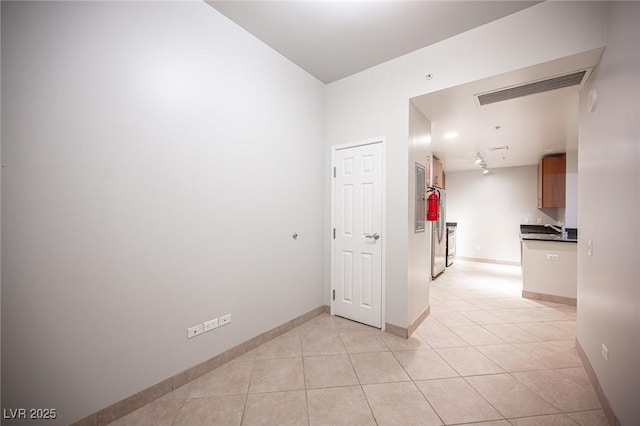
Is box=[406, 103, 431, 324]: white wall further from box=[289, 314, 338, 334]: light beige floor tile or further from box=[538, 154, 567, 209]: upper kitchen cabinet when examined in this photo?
box=[538, 154, 567, 209]: upper kitchen cabinet

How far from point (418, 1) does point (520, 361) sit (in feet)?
10.5

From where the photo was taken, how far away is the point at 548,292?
3762 mm

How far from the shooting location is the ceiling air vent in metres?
2.16

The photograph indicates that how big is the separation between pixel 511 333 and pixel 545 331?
435 mm

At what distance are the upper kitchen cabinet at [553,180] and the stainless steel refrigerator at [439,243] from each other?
270 centimetres

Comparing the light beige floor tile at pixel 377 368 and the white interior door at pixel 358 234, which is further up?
the white interior door at pixel 358 234

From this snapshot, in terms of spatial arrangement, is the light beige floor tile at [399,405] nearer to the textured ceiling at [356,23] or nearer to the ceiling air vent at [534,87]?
the ceiling air vent at [534,87]

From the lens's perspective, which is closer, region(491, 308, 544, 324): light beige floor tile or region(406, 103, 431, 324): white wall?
region(406, 103, 431, 324): white wall

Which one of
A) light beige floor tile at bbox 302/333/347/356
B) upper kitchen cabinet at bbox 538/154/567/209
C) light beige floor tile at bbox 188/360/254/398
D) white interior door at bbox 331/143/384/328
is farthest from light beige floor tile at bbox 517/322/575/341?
upper kitchen cabinet at bbox 538/154/567/209

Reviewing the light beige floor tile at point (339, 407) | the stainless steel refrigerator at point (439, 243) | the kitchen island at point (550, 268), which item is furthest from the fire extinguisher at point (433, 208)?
the light beige floor tile at point (339, 407)

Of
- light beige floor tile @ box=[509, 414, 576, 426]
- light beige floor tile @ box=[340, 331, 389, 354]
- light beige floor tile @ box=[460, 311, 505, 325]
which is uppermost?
light beige floor tile @ box=[509, 414, 576, 426]

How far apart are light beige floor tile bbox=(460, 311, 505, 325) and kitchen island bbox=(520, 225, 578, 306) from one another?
1273 mm

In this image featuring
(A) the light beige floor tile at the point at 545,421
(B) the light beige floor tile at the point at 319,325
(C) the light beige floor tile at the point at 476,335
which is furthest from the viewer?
(B) the light beige floor tile at the point at 319,325

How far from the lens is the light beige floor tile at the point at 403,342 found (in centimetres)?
242
